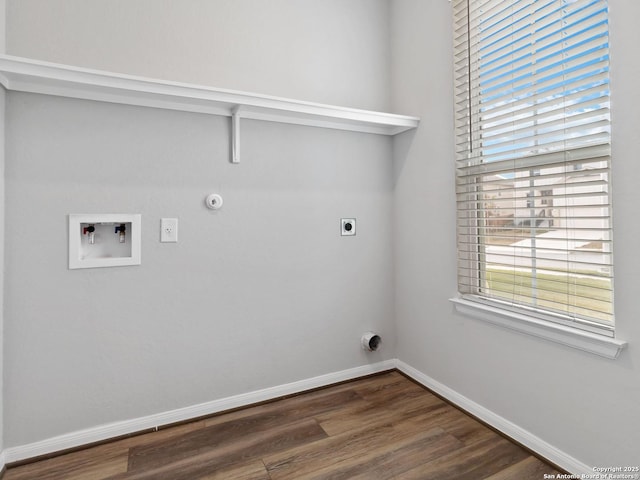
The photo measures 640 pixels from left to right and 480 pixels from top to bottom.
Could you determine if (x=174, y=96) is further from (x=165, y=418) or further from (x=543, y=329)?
(x=543, y=329)

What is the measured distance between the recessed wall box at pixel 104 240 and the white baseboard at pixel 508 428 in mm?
1875

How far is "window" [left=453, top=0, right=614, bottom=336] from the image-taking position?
145cm

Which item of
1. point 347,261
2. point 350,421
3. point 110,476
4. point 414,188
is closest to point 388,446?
point 350,421

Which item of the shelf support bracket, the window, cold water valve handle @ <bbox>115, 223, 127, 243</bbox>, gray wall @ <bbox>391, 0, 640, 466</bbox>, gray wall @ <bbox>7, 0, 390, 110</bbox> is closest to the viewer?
gray wall @ <bbox>391, 0, 640, 466</bbox>

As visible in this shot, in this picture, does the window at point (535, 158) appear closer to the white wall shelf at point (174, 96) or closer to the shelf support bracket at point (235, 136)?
the white wall shelf at point (174, 96)

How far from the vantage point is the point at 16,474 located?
61.4 inches

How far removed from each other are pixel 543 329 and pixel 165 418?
6.33 ft

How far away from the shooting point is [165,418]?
1907 mm

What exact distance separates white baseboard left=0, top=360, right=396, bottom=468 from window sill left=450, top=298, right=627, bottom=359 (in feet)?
2.88

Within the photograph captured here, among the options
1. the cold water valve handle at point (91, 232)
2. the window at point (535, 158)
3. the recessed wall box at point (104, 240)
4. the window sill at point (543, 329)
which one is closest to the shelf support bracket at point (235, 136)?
the recessed wall box at point (104, 240)

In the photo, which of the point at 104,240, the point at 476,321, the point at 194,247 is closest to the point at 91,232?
the point at 104,240

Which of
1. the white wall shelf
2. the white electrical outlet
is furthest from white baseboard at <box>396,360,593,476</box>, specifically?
the white electrical outlet

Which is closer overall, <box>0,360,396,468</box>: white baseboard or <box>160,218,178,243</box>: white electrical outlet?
<box>0,360,396,468</box>: white baseboard

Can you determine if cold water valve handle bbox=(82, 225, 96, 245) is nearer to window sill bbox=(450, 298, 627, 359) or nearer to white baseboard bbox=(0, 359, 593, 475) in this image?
white baseboard bbox=(0, 359, 593, 475)
